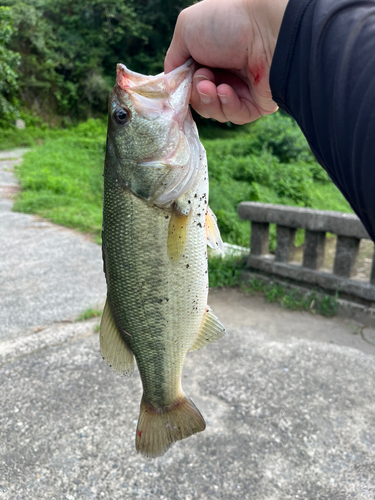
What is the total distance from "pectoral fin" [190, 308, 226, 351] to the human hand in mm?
906

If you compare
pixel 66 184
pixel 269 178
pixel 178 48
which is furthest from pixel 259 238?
pixel 66 184

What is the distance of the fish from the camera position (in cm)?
151

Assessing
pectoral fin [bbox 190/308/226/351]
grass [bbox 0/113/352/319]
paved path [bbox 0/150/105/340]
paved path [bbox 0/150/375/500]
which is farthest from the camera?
grass [bbox 0/113/352/319]

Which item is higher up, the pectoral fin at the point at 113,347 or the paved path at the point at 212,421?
the pectoral fin at the point at 113,347

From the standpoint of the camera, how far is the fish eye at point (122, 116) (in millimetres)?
1542

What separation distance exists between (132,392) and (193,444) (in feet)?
2.23

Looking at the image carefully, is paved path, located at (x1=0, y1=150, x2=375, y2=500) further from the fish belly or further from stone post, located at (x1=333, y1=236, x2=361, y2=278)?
the fish belly

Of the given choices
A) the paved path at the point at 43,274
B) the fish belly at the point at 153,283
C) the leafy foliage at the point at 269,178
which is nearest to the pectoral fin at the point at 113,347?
the fish belly at the point at 153,283

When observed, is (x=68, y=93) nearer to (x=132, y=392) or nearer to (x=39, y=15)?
(x=39, y=15)

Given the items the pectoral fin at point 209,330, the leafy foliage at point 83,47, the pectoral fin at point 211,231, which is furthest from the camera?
the leafy foliage at point 83,47

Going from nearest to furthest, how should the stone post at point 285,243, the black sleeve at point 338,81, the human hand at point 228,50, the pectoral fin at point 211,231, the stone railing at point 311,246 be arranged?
the black sleeve at point 338,81 → the human hand at point 228,50 → the pectoral fin at point 211,231 → the stone railing at point 311,246 → the stone post at point 285,243

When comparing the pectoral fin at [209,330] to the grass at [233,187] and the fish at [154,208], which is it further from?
the grass at [233,187]

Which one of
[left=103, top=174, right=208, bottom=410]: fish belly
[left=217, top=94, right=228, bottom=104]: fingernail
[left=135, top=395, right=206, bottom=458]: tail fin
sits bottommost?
[left=135, top=395, right=206, bottom=458]: tail fin

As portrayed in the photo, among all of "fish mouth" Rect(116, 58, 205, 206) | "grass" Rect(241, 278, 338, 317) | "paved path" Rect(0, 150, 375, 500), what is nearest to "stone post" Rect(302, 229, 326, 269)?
"grass" Rect(241, 278, 338, 317)
